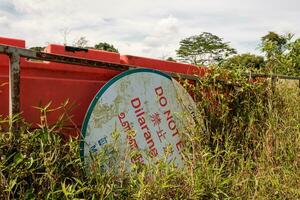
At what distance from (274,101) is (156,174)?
6.43ft

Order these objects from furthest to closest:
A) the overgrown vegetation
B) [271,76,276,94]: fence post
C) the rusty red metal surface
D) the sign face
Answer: [271,76,276,94]: fence post
the sign face
the rusty red metal surface
the overgrown vegetation

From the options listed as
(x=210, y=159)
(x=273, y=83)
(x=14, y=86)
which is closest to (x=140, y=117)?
(x=210, y=159)

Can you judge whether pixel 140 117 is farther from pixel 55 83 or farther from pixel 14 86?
pixel 14 86

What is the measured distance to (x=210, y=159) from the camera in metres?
3.14

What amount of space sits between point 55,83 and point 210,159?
1.25 metres

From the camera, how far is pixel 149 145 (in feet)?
10.2

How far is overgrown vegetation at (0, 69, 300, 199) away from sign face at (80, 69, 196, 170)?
13 cm

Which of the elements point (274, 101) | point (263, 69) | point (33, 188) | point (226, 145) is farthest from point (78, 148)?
point (263, 69)

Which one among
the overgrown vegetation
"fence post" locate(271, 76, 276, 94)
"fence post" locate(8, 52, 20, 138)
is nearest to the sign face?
the overgrown vegetation

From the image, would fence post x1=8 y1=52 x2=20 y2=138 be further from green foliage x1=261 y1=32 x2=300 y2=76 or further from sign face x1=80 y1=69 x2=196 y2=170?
green foliage x1=261 y1=32 x2=300 y2=76

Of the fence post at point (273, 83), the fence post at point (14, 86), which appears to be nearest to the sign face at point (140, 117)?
the fence post at point (14, 86)

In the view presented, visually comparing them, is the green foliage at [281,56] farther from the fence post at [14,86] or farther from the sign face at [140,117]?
the fence post at [14,86]

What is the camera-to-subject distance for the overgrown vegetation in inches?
92.0

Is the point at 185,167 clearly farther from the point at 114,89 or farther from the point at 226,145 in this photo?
the point at 114,89
